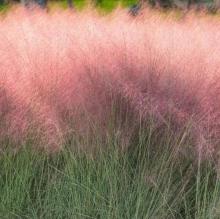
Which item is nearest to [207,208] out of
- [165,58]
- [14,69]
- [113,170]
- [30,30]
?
[113,170]

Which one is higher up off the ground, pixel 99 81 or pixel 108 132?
pixel 99 81

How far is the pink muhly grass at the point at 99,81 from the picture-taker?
3.11 metres

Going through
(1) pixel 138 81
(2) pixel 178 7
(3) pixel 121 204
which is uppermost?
(1) pixel 138 81

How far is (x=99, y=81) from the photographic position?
10.6ft

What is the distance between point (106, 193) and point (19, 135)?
0.49m

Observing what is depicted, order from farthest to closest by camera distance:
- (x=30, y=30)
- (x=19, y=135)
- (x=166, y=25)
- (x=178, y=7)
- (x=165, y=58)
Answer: (x=178, y=7)
(x=166, y=25)
(x=30, y=30)
(x=165, y=58)
(x=19, y=135)

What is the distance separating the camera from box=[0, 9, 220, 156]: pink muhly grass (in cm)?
311

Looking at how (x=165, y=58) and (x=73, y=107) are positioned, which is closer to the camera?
(x=73, y=107)

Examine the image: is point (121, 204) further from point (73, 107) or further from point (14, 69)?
point (14, 69)

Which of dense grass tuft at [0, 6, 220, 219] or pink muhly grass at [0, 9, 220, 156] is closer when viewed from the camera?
dense grass tuft at [0, 6, 220, 219]

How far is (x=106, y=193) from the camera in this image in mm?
2971

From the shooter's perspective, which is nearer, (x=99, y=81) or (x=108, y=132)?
(x=108, y=132)

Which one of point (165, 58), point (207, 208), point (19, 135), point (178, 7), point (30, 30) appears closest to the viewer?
point (207, 208)

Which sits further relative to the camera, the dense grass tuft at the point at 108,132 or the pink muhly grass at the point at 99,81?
the pink muhly grass at the point at 99,81
